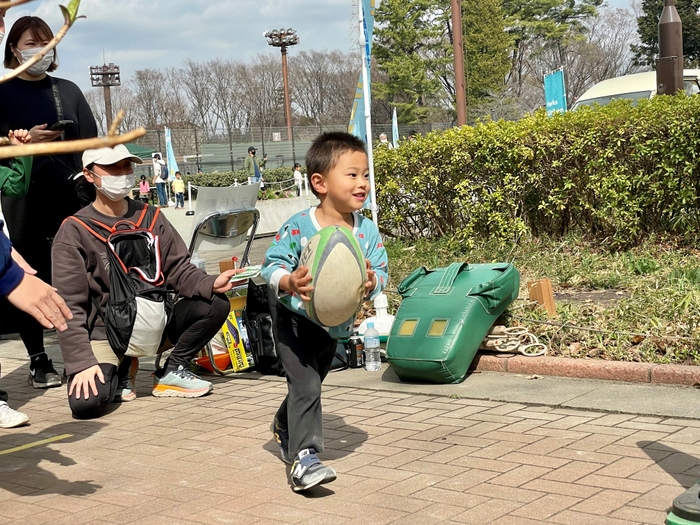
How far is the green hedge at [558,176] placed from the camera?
8.59 metres

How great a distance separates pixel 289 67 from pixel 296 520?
247 ft

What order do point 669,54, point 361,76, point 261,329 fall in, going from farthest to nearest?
1. point 669,54
2. point 361,76
3. point 261,329

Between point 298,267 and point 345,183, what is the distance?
443 mm

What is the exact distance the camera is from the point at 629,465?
4102 mm

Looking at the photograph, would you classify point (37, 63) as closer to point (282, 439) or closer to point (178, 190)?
point (282, 439)

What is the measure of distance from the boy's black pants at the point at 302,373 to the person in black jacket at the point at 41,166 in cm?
299

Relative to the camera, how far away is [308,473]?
3.94m

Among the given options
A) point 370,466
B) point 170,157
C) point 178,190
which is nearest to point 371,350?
point 370,466

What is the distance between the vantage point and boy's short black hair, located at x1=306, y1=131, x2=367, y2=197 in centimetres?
417

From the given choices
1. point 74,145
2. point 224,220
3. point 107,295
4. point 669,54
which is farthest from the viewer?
point 669,54

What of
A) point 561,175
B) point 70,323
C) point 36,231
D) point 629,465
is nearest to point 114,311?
point 70,323

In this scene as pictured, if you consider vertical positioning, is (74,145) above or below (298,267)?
above

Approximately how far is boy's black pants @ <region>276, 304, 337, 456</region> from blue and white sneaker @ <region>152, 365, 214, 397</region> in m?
2.02

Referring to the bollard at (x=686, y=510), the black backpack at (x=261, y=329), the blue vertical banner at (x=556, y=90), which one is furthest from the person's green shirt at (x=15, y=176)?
the blue vertical banner at (x=556, y=90)
